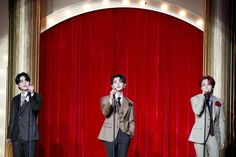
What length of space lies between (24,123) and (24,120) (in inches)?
1.3

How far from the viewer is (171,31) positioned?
6.84 meters

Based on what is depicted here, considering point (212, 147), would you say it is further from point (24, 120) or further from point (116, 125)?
point (24, 120)

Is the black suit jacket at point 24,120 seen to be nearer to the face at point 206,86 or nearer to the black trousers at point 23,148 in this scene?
the black trousers at point 23,148

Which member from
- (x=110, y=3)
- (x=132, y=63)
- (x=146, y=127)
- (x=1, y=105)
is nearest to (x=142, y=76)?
(x=132, y=63)

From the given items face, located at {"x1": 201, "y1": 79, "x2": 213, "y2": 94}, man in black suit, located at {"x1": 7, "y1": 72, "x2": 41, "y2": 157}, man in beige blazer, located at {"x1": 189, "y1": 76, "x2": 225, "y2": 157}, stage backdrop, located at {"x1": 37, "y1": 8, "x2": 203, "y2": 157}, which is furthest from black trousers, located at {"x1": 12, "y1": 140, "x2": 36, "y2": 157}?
face, located at {"x1": 201, "y1": 79, "x2": 213, "y2": 94}

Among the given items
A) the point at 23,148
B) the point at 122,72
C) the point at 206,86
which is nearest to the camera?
the point at 206,86

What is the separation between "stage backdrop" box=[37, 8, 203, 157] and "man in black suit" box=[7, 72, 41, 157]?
1.40m

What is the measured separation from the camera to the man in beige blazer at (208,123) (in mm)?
5086

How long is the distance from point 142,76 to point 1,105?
2.03 m

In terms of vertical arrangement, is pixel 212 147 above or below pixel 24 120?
below

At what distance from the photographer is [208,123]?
5.13m

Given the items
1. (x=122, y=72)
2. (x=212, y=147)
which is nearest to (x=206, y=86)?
(x=212, y=147)

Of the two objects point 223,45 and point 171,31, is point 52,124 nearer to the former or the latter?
point 171,31

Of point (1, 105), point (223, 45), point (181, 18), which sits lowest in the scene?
point (1, 105)
